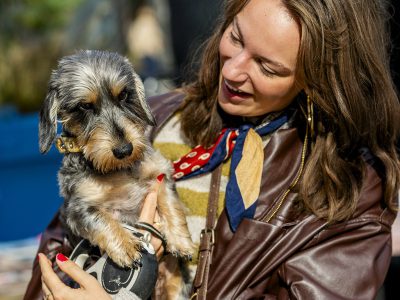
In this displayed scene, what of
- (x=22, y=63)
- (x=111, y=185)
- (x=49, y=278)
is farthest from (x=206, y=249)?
(x=22, y=63)

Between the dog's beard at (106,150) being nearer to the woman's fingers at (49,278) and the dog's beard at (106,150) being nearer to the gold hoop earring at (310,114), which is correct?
the woman's fingers at (49,278)

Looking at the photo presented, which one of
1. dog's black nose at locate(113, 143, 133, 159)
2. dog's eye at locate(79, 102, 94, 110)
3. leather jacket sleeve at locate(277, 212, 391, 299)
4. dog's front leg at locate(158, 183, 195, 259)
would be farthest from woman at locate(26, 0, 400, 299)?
dog's eye at locate(79, 102, 94, 110)

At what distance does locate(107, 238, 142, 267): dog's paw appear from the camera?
290 centimetres

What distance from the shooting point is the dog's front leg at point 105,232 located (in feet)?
9.57

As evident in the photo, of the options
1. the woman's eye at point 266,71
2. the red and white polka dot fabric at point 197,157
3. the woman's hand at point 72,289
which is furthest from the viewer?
the red and white polka dot fabric at point 197,157

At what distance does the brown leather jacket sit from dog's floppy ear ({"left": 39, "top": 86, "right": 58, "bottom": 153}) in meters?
1.02

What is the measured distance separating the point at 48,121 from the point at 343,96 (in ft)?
5.26

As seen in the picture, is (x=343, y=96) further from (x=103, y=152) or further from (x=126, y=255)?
(x=126, y=255)

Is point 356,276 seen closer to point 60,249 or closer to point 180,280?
point 180,280

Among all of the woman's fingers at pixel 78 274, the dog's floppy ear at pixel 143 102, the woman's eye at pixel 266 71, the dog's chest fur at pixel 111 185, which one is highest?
the woman's eye at pixel 266 71

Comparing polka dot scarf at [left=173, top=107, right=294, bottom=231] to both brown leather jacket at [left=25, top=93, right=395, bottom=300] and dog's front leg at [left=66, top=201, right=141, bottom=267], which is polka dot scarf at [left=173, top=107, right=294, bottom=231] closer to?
brown leather jacket at [left=25, top=93, right=395, bottom=300]

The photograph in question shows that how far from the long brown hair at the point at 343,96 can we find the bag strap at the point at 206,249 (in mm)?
395

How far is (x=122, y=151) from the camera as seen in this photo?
120 inches

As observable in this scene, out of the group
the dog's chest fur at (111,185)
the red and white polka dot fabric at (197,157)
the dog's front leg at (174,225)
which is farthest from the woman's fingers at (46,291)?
the red and white polka dot fabric at (197,157)
